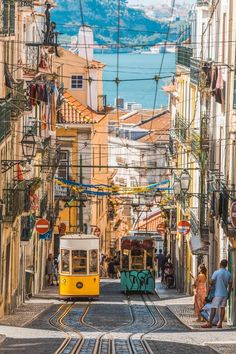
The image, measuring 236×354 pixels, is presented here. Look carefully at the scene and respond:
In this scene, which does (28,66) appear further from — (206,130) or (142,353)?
(142,353)

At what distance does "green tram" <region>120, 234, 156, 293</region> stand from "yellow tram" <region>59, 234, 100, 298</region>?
3939 millimetres

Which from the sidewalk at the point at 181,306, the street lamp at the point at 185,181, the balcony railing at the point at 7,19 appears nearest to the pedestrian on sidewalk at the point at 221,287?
the sidewalk at the point at 181,306

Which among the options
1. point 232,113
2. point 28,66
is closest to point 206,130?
point 28,66

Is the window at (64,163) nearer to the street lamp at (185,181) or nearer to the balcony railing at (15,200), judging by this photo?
the street lamp at (185,181)

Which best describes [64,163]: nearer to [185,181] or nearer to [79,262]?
[79,262]

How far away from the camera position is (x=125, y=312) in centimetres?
3312

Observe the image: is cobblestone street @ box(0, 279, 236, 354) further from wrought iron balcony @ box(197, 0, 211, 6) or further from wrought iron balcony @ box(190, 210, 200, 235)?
wrought iron balcony @ box(197, 0, 211, 6)

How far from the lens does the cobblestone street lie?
20875mm

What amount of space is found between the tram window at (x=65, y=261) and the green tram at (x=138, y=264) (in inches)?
157

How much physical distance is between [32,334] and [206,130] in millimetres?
15815

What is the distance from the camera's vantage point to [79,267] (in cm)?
3881

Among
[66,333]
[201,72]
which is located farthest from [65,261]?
[66,333]

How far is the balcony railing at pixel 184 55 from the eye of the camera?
4708 centimetres

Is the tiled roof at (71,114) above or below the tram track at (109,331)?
above
